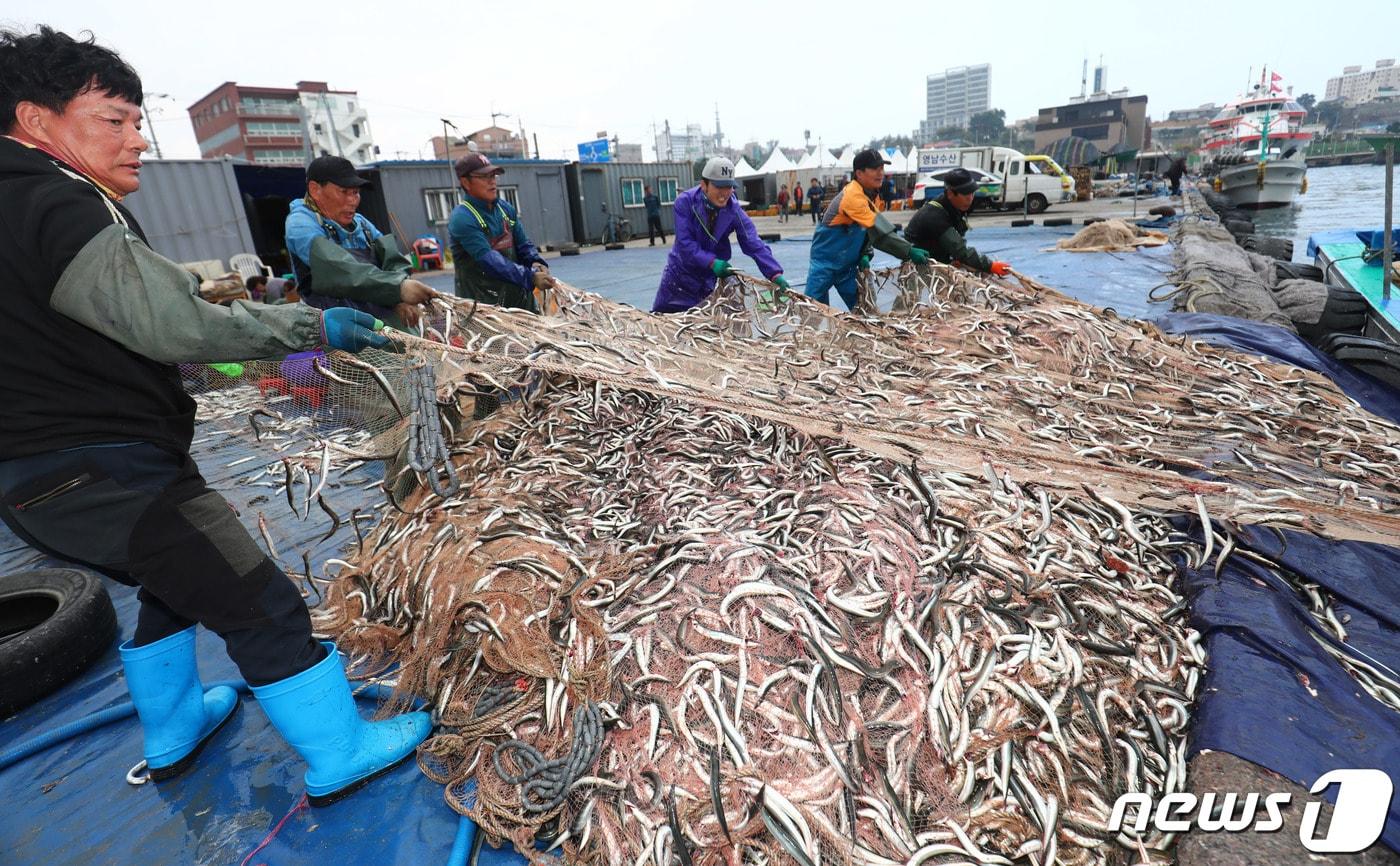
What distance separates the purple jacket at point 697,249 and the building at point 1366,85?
151316 mm

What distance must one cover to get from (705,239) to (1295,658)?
4.72 metres

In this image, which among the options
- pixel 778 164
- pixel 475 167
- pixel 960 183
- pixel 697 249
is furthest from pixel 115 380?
pixel 778 164

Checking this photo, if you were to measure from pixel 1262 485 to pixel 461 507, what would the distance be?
326cm

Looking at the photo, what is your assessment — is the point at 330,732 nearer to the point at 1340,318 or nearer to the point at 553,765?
the point at 553,765

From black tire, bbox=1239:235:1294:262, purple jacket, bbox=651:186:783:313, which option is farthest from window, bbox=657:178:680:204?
purple jacket, bbox=651:186:783:313

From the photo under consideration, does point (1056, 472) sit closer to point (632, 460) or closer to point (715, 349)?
point (632, 460)

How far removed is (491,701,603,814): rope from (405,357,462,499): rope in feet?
3.75

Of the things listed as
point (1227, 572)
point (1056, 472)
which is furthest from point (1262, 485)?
point (1056, 472)

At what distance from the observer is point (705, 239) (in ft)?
18.8

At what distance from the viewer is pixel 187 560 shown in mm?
1800

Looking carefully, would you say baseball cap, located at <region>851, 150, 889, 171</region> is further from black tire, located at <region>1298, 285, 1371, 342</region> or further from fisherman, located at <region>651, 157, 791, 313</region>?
black tire, located at <region>1298, 285, 1371, 342</region>

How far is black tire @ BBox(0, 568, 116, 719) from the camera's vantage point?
2.61m

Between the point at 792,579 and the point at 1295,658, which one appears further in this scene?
the point at 792,579

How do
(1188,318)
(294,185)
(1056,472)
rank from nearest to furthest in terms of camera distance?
(1056,472)
(1188,318)
(294,185)
